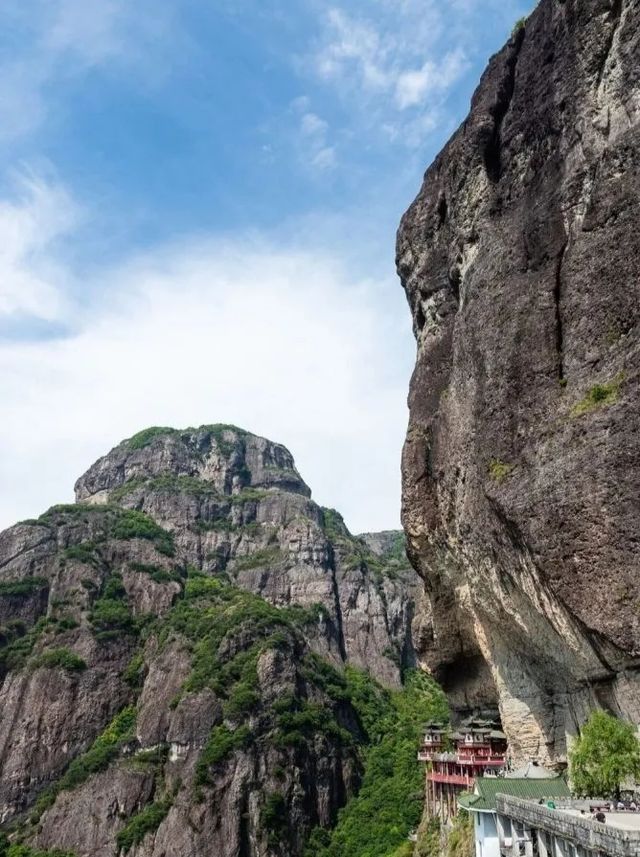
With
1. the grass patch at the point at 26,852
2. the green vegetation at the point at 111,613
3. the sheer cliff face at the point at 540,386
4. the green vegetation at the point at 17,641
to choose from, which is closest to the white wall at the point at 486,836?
the sheer cliff face at the point at 540,386

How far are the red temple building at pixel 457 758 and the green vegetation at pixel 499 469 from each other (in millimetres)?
15192

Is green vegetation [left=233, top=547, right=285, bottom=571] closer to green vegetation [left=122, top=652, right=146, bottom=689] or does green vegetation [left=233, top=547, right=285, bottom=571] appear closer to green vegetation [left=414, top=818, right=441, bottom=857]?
green vegetation [left=122, top=652, right=146, bottom=689]

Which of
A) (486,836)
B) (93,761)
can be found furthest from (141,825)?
(486,836)

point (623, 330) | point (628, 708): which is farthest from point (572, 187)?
point (628, 708)

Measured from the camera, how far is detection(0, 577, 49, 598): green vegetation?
82250mm

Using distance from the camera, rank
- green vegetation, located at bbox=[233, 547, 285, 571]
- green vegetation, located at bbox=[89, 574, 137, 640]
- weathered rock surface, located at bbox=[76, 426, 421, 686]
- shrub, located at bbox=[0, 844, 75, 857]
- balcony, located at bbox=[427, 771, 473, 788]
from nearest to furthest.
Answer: balcony, located at bbox=[427, 771, 473, 788] < shrub, located at bbox=[0, 844, 75, 857] < green vegetation, located at bbox=[89, 574, 137, 640] < weathered rock surface, located at bbox=[76, 426, 421, 686] < green vegetation, located at bbox=[233, 547, 285, 571]

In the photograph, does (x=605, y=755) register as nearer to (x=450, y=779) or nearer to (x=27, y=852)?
(x=450, y=779)

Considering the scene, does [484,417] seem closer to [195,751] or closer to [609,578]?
[609,578]

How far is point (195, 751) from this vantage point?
200 ft

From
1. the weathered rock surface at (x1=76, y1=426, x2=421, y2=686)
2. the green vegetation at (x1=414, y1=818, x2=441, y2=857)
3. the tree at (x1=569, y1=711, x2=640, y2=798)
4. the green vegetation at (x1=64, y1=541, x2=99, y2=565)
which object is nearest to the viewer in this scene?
the tree at (x1=569, y1=711, x2=640, y2=798)

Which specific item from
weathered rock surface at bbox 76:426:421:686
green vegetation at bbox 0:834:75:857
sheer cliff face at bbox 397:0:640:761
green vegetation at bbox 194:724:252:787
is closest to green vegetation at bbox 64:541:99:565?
weathered rock surface at bbox 76:426:421:686

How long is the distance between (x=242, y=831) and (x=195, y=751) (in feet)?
25.1

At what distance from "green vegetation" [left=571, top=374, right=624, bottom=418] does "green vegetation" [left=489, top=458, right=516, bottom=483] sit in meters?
3.20

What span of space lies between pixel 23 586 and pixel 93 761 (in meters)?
28.3
